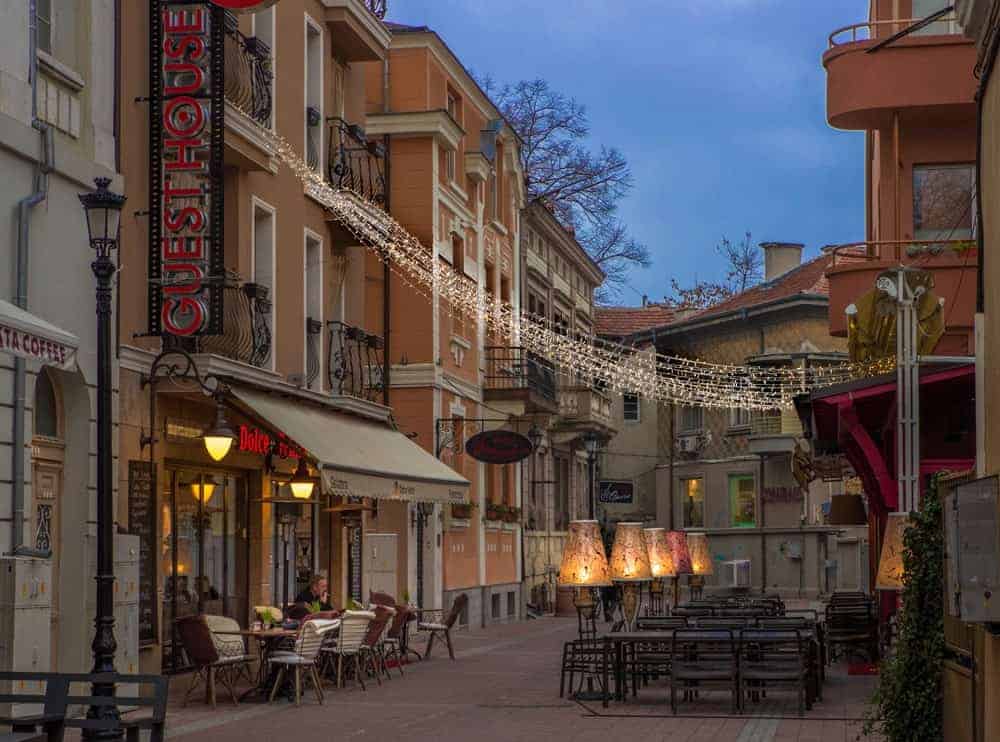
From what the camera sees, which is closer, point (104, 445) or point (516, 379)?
point (104, 445)

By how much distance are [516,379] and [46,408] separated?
74.9ft

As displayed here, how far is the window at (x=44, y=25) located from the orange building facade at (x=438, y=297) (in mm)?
16073

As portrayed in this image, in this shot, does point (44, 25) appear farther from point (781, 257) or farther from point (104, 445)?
point (781, 257)

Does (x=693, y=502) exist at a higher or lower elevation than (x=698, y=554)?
higher

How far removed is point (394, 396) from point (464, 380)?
2.67 m

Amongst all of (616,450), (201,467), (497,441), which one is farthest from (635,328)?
(201,467)

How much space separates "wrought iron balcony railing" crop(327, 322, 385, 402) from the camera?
27375mm

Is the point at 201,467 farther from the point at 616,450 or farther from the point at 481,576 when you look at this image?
the point at 616,450

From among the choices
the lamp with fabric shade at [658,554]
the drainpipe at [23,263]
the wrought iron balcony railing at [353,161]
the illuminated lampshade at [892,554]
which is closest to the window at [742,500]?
the wrought iron balcony railing at [353,161]

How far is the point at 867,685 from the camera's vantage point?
21875mm

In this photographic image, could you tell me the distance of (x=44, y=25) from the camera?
17.6 metres

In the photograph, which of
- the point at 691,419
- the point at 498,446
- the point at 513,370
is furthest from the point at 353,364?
the point at 691,419

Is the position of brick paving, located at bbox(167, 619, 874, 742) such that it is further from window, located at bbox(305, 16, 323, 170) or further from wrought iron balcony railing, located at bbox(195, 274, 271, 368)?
window, located at bbox(305, 16, 323, 170)

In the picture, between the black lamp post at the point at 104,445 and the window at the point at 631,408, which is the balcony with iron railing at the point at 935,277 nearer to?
the black lamp post at the point at 104,445
